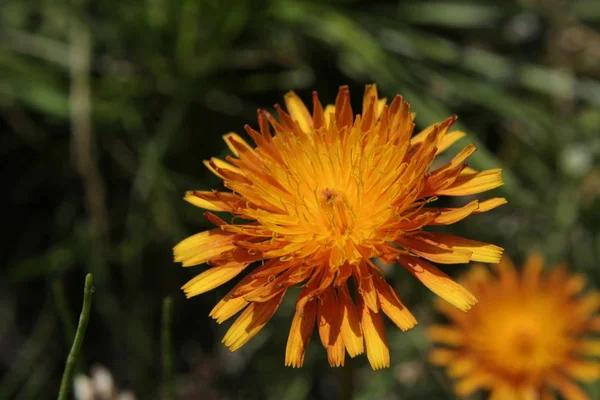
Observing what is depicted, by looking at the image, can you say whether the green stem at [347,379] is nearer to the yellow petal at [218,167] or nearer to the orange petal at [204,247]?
the orange petal at [204,247]

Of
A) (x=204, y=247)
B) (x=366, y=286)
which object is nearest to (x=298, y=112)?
(x=204, y=247)

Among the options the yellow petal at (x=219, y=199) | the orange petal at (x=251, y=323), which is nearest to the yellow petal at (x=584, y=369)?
the orange petal at (x=251, y=323)

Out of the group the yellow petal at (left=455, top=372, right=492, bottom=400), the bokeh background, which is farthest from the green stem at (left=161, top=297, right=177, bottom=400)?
the yellow petal at (left=455, top=372, right=492, bottom=400)

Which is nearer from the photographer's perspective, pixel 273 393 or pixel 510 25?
pixel 273 393

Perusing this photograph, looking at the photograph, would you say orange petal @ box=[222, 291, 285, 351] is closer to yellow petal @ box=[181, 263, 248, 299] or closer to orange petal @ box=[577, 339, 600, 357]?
yellow petal @ box=[181, 263, 248, 299]

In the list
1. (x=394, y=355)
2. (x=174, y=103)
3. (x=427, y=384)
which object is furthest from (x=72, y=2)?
(x=427, y=384)

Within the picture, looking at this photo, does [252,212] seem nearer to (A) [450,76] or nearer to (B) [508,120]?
(A) [450,76]
